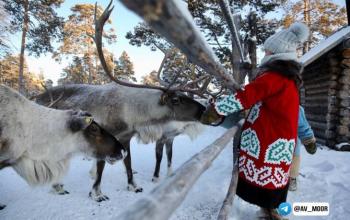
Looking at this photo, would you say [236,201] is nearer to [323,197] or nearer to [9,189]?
[323,197]

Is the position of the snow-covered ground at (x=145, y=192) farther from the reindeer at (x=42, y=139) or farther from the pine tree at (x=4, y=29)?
the pine tree at (x=4, y=29)

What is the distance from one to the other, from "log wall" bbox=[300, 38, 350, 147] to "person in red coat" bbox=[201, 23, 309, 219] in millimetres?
5273

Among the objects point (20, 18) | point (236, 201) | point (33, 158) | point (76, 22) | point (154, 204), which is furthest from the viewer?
point (76, 22)

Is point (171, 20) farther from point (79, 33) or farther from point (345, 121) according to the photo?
point (79, 33)

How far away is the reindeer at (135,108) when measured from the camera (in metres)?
4.34

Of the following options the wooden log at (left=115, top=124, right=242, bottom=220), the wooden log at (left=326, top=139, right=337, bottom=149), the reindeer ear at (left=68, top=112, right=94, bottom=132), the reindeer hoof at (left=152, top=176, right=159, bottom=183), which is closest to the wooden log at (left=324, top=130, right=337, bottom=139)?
the wooden log at (left=326, top=139, right=337, bottom=149)

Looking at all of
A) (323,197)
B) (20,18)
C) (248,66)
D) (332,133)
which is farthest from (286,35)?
(20,18)

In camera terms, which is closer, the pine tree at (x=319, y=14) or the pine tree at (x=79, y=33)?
the pine tree at (x=319, y=14)

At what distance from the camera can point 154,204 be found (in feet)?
2.18

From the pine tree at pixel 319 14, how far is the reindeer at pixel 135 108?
56.7ft

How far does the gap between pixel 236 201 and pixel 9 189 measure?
3122 millimetres

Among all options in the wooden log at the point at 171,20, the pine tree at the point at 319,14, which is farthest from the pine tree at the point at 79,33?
the wooden log at the point at 171,20

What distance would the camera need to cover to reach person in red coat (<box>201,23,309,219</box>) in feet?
7.19

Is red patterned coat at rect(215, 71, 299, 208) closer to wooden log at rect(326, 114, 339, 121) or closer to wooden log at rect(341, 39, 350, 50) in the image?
wooden log at rect(341, 39, 350, 50)
